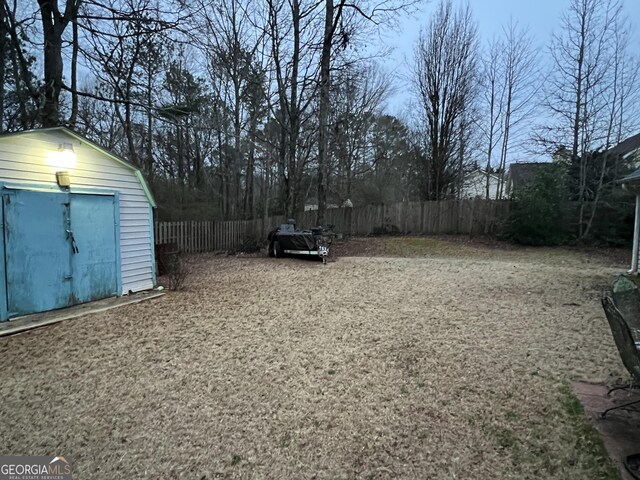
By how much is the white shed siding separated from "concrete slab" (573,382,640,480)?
657 cm

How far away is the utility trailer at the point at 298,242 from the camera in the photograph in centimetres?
1084

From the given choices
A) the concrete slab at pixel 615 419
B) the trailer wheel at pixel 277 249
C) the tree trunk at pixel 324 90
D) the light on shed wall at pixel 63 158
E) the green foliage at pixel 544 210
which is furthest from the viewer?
the tree trunk at pixel 324 90

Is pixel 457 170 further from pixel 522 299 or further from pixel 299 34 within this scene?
pixel 522 299

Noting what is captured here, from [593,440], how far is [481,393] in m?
0.76

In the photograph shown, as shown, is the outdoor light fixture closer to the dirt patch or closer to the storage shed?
the storage shed

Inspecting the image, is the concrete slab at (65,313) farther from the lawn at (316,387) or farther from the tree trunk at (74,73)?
the tree trunk at (74,73)

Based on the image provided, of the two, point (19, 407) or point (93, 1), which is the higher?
point (93, 1)

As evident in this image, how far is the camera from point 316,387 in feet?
9.65

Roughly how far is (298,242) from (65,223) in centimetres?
676

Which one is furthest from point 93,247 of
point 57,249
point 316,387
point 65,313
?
point 316,387

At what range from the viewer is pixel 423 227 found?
16734mm

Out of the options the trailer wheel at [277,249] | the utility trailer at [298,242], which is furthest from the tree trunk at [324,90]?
the trailer wheel at [277,249]

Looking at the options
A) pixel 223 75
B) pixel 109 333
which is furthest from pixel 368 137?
pixel 109 333

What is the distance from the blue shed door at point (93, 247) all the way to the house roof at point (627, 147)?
60.2ft
